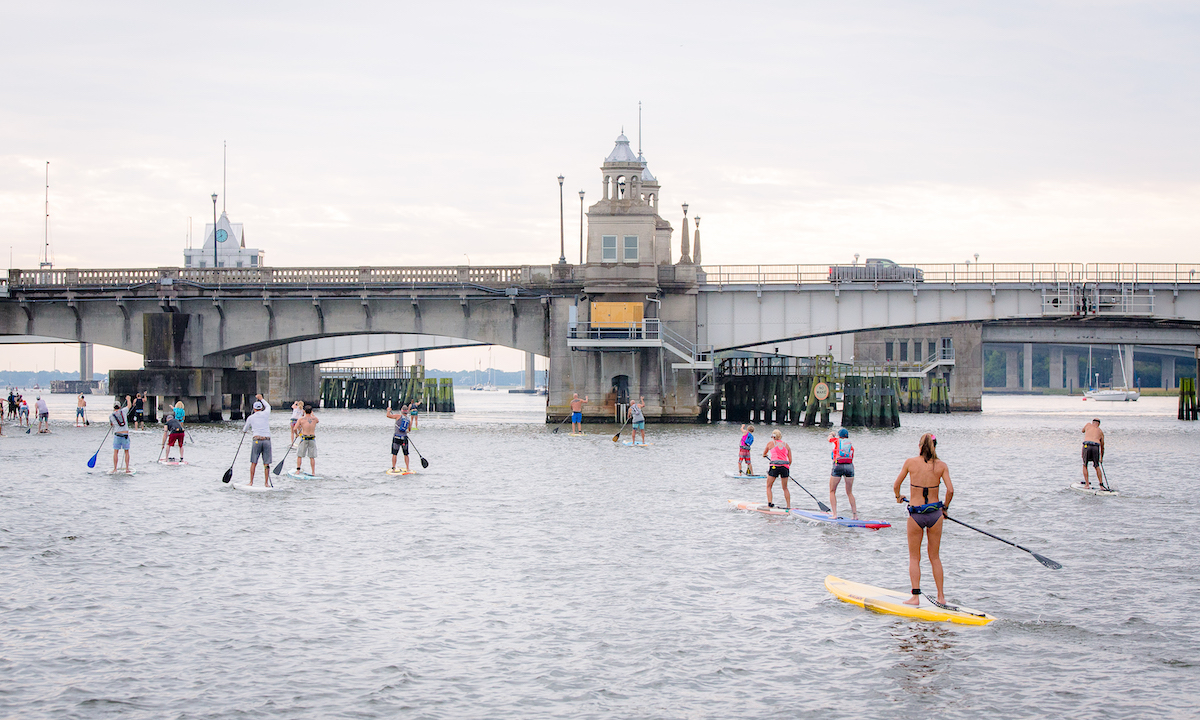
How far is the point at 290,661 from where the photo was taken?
47.2 ft

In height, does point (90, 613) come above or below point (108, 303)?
below

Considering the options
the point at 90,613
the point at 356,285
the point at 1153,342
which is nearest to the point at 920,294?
the point at 1153,342

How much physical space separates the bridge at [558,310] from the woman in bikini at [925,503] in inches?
1814

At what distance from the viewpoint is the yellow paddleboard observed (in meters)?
16.4

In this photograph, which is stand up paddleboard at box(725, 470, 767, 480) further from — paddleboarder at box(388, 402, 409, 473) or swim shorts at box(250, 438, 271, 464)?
swim shorts at box(250, 438, 271, 464)

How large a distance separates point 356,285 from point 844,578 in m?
51.2

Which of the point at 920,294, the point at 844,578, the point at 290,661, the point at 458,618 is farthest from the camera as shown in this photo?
the point at 920,294

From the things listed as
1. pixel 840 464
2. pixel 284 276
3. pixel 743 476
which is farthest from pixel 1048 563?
pixel 284 276

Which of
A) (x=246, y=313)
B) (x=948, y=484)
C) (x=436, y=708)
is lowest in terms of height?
(x=436, y=708)

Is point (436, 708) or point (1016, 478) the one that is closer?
point (436, 708)

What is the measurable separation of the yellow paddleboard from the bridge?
4496 centimetres

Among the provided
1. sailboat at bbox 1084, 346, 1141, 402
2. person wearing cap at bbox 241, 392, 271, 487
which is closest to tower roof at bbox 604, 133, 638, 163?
person wearing cap at bbox 241, 392, 271, 487

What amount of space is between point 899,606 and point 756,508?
11.4m

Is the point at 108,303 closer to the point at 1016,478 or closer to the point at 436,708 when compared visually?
the point at 1016,478
